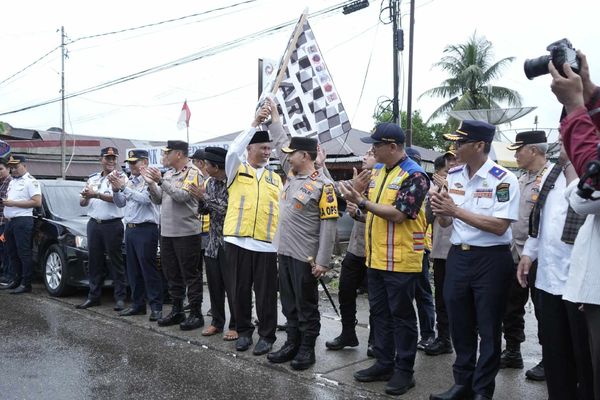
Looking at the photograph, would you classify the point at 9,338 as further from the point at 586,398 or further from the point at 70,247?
the point at 586,398

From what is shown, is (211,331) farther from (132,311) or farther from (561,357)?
(561,357)

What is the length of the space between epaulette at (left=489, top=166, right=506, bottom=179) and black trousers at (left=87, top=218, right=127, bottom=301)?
16.2 ft

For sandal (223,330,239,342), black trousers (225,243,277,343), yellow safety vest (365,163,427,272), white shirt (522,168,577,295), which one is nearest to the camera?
white shirt (522,168,577,295)

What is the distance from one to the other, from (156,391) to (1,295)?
15.8ft

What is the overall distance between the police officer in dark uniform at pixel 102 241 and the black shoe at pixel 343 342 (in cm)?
298

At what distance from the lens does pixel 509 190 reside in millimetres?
3816

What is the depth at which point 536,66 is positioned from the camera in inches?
91.0

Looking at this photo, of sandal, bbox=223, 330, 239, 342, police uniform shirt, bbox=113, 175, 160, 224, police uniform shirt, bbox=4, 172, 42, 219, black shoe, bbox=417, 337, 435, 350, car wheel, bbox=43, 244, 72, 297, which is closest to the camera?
black shoe, bbox=417, 337, 435, 350

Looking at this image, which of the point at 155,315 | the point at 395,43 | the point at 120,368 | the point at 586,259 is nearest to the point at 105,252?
the point at 155,315

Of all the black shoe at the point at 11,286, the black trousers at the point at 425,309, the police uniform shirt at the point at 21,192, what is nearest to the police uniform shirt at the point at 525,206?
the black trousers at the point at 425,309

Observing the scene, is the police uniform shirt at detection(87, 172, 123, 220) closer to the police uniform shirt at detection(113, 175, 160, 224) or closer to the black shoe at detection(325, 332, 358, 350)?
the police uniform shirt at detection(113, 175, 160, 224)

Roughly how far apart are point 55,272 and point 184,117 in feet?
34.4

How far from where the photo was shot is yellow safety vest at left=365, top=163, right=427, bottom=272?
422 centimetres

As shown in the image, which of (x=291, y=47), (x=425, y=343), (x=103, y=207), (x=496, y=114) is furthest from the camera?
(x=496, y=114)
